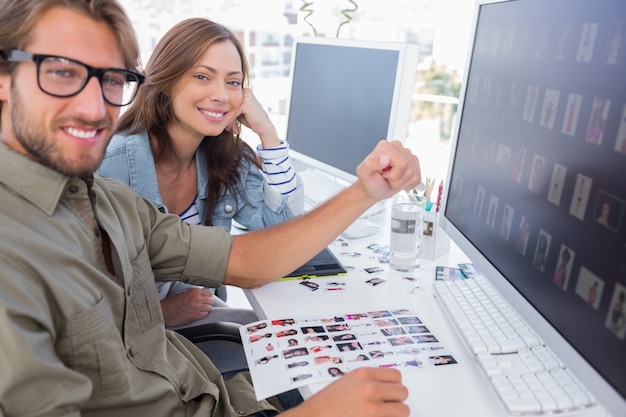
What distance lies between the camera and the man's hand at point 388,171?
3.84ft

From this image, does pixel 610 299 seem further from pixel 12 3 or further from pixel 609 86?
pixel 12 3

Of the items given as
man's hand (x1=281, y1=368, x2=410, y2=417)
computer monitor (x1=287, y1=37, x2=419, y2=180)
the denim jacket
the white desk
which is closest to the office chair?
the white desk

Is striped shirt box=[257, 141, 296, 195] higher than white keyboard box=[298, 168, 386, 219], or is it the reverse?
striped shirt box=[257, 141, 296, 195]

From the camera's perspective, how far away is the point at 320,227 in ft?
3.94

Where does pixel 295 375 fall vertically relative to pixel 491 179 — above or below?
below

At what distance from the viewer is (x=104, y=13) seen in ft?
2.89

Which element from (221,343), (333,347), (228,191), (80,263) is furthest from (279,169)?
(80,263)

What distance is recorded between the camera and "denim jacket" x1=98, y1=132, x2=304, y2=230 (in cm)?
149

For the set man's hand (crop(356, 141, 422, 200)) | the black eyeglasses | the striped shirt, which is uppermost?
the black eyeglasses

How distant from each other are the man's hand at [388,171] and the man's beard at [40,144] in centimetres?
54

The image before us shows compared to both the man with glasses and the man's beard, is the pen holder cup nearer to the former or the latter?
the man with glasses

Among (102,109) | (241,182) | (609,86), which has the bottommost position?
(241,182)

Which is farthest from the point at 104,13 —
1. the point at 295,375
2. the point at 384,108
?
the point at 384,108

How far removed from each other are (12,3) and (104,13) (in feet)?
0.42
